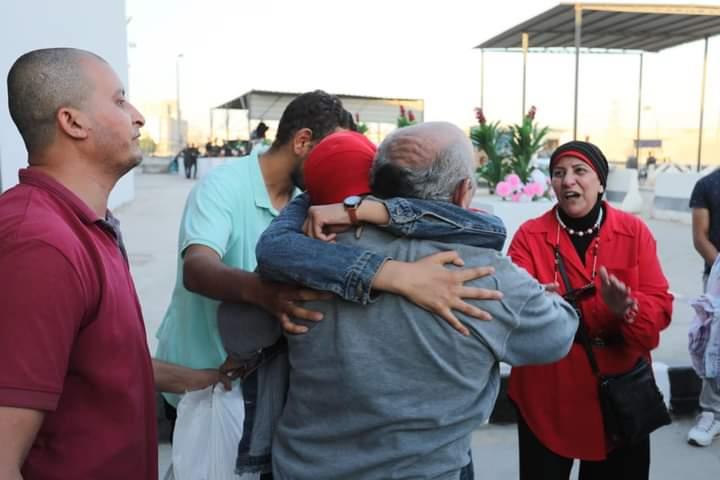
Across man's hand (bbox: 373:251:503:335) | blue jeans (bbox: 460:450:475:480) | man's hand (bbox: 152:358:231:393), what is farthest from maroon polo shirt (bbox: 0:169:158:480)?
blue jeans (bbox: 460:450:475:480)

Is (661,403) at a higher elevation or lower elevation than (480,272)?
lower

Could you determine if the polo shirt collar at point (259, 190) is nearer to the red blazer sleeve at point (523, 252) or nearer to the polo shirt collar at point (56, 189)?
the polo shirt collar at point (56, 189)

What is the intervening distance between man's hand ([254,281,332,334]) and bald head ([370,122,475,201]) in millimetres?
252

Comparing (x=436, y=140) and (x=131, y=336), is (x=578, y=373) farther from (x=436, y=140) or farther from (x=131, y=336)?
(x=131, y=336)

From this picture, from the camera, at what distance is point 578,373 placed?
2.40m

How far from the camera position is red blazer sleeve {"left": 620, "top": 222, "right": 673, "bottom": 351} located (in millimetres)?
2230

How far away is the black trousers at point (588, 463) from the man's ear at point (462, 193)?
4.96 ft

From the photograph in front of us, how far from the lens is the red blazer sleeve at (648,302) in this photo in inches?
87.8

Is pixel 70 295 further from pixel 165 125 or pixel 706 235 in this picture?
pixel 165 125

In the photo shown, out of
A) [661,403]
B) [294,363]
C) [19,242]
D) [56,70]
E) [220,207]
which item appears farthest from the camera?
[661,403]

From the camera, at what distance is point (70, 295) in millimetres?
1098

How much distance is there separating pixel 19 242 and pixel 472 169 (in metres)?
0.84

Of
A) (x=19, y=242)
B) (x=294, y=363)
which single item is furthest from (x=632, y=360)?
(x=19, y=242)

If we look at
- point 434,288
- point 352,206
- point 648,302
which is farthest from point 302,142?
point 648,302
